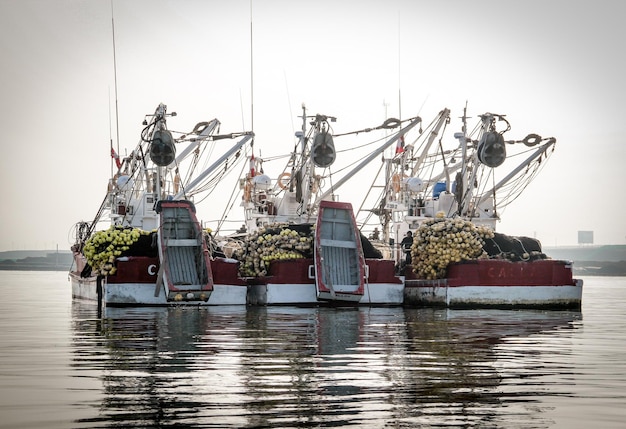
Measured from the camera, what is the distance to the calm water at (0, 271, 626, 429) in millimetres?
10734

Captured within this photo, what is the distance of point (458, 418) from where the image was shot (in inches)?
419

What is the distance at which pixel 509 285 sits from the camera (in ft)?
124

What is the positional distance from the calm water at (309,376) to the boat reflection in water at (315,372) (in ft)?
0.08

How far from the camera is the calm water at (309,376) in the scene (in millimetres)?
10734

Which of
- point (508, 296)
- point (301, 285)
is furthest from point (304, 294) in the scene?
point (508, 296)

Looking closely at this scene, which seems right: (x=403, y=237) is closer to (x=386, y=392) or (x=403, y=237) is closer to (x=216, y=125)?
(x=216, y=125)

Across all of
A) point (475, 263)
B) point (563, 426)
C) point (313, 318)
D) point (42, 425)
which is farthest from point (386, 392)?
point (475, 263)

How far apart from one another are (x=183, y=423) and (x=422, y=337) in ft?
40.8

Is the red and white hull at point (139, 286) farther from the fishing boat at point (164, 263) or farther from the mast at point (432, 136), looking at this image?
the mast at point (432, 136)

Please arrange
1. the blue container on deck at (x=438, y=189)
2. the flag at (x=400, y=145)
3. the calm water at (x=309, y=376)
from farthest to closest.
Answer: the flag at (x=400, y=145) → the blue container on deck at (x=438, y=189) → the calm water at (x=309, y=376)

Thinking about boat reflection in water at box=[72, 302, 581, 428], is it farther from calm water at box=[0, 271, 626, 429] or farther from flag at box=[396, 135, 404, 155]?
flag at box=[396, 135, 404, 155]

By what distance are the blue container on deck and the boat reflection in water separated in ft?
70.8

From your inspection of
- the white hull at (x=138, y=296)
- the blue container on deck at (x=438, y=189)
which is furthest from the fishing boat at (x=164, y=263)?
the blue container on deck at (x=438, y=189)

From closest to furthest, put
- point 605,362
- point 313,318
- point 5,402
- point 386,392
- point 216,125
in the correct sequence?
point 5,402 < point 386,392 < point 605,362 < point 313,318 < point 216,125
